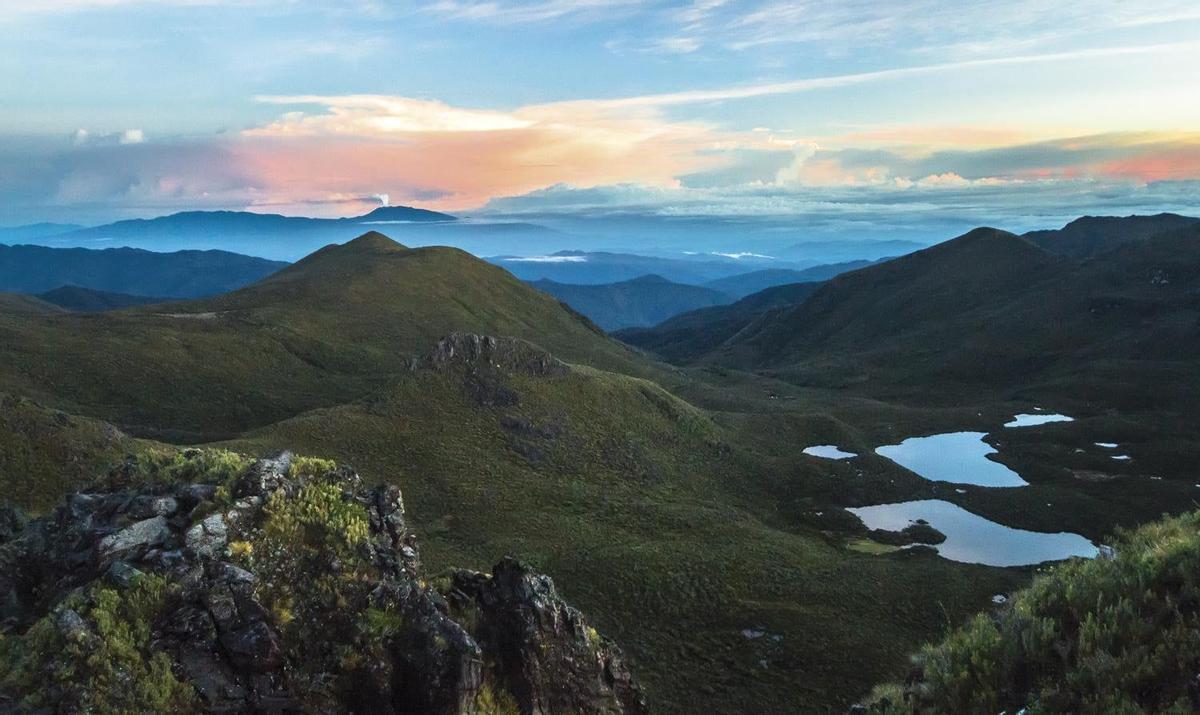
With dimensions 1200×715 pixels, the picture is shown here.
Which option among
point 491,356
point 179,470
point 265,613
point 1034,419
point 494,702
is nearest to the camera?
point 265,613

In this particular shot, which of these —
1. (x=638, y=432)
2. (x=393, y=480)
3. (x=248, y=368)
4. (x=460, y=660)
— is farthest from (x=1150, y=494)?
(x=248, y=368)

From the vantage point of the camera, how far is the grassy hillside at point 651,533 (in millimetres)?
34156

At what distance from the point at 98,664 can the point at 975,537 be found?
222ft

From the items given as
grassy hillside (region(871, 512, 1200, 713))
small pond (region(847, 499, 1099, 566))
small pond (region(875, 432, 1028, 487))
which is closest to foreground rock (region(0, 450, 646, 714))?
grassy hillside (region(871, 512, 1200, 713))

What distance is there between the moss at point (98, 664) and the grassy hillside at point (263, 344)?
56.6 metres

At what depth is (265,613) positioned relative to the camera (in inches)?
546

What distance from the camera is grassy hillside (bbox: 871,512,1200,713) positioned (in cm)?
852

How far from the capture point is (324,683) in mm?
13781

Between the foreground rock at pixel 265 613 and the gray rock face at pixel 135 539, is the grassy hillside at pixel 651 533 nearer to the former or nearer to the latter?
the foreground rock at pixel 265 613

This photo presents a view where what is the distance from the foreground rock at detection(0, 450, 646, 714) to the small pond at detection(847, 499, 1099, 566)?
1979 inches

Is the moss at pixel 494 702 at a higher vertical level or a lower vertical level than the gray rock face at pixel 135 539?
lower

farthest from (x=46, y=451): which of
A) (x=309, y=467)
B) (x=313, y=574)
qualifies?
(x=313, y=574)

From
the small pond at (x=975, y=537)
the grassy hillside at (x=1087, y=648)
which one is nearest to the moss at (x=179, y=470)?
the grassy hillside at (x=1087, y=648)

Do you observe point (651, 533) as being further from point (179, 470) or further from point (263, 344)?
point (263, 344)
